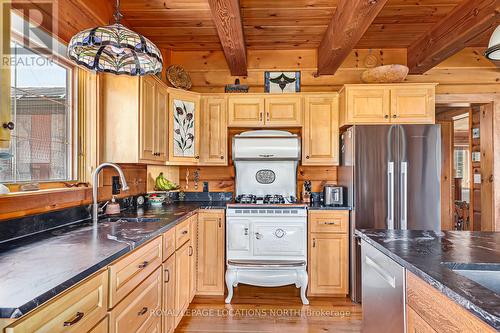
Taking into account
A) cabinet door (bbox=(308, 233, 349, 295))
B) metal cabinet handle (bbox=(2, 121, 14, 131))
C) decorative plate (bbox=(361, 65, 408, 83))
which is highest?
decorative plate (bbox=(361, 65, 408, 83))

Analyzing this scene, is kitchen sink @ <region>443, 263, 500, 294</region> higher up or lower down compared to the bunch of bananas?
lower down

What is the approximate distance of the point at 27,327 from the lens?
0.79 m

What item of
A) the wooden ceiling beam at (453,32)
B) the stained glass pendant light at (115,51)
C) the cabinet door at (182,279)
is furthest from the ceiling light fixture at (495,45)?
the cabinet door at (182,279)

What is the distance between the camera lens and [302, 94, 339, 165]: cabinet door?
318 centimetres

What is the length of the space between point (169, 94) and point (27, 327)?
2524mm

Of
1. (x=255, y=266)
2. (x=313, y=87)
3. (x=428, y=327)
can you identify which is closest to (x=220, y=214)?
(x=255, y=266)

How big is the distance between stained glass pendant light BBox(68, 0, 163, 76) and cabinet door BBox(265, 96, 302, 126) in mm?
1741

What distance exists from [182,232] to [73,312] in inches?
54.9

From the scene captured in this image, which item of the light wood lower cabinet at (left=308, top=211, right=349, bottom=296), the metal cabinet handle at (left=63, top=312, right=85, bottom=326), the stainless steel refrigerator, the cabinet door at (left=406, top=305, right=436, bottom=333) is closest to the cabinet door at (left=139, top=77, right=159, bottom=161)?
the metal cabinet handle at (left=63, top=312, right=85, bottom=326)

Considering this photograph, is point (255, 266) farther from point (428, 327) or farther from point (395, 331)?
point (428, 327)

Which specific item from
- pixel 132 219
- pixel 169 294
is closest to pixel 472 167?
pixel 169 294

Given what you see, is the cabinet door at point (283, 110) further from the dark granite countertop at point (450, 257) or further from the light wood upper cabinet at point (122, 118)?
the dark granite countertop at point (450, 257)

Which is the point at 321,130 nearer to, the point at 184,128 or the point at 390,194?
the point at 390,194

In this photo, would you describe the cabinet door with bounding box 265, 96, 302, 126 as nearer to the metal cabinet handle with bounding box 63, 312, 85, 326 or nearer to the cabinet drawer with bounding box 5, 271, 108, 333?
the cabinet drawer with bounding box 5, 271, 108, 333
